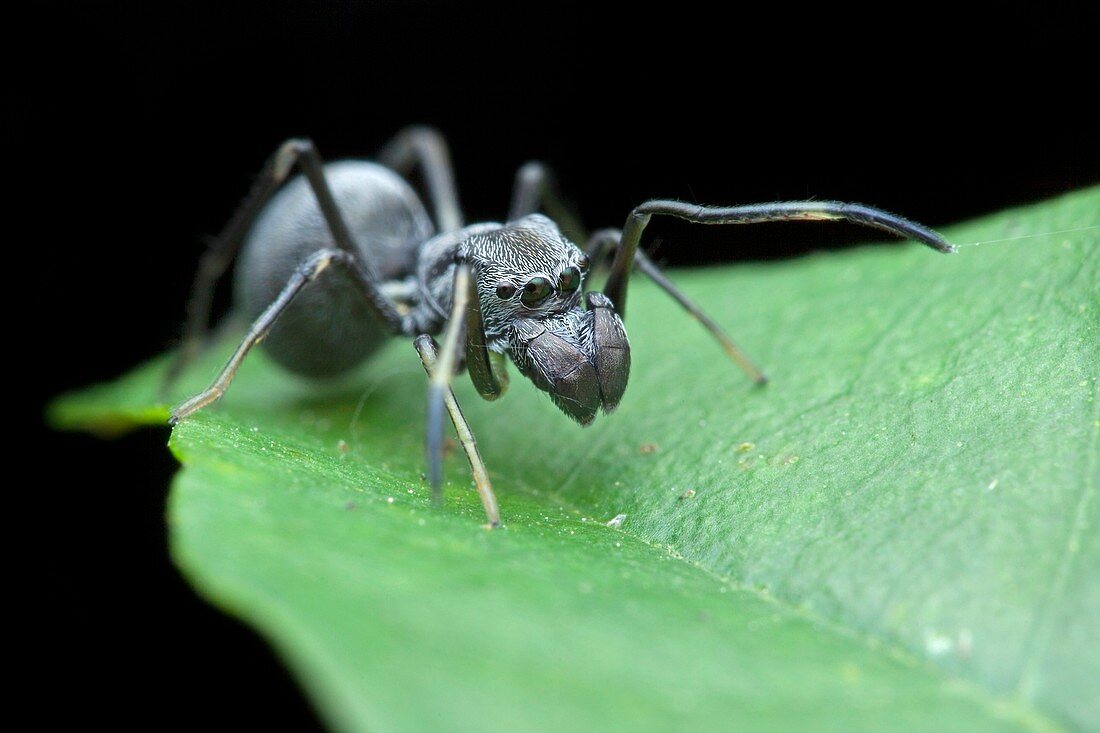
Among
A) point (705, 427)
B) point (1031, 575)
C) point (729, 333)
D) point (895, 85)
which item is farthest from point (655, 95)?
point (1031, 575)

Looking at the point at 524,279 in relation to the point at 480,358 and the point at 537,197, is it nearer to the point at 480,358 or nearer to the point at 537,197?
the point at 480,358

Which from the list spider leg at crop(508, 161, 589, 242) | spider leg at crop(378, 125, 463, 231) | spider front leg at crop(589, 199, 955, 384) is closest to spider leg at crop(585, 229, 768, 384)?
spider front leg at crop(589, 199, 955, 384)

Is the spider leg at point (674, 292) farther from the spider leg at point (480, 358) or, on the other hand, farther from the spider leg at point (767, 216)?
the spider leg at point (480, 358)

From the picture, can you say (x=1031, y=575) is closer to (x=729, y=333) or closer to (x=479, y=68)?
(x=729, y=333)

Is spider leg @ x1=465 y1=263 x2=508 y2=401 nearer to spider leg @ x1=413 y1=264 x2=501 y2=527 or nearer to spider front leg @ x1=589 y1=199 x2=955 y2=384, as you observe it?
spider leg @ x1=413 y1=264 x2=501 y2=527

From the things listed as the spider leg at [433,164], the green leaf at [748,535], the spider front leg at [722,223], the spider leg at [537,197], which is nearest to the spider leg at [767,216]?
the spider front leg at [722,223]
